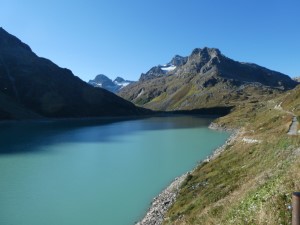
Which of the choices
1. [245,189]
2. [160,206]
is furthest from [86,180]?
[245,189]

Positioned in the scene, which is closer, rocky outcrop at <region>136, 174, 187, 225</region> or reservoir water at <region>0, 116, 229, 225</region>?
rocky outcrop at <region>136, 174, 187, 225</region>

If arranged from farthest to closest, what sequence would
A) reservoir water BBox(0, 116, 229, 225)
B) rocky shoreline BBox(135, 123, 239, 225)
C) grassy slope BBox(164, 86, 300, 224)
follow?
1. reservoir water BBox(0, 116, 229, 225)
2. rocky shoreline BBox(135, 123, 239, 225)
3. grassy slope BBox(164, 86, 300, 224)

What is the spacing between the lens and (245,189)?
1034 inches

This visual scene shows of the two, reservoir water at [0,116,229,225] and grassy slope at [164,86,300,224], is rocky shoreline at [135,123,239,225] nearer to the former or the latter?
grassy slope at [164,86,300,224]

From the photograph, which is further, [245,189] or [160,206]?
[160,206]

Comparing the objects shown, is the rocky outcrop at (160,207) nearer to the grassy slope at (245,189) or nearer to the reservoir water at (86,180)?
the grassy slope at (245,189)

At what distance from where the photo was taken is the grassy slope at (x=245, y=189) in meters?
14.1

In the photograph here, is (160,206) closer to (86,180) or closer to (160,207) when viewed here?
(160,207)

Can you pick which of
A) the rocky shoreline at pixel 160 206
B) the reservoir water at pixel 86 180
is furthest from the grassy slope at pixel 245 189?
the reservoir water at pixel 86 180

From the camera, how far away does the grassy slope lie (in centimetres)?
1414

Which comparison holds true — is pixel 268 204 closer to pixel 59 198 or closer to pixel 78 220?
pixel 78 220

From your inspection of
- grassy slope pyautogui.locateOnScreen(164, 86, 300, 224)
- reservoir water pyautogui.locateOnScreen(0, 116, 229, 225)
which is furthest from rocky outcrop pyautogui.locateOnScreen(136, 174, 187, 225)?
reservoir water pyautogui.locateOnScreen(0, 116, 229, 225)

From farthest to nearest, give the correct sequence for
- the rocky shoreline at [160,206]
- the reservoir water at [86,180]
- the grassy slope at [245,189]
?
the reservoir water at [86,180] < the rocky shoreline at [160,206] < the grassy slope at [245,189]

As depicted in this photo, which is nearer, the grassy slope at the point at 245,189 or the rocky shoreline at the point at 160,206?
the grassy slope at the point at 245,189
